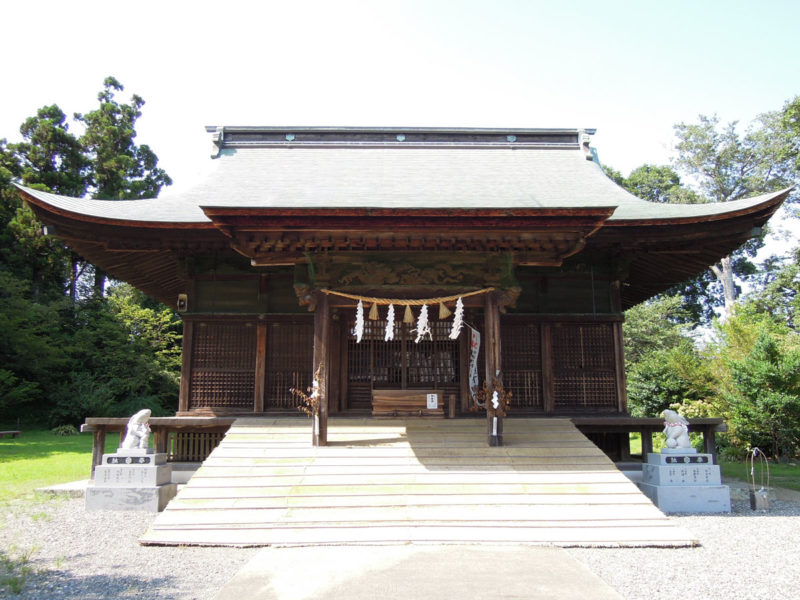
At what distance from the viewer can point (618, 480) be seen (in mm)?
7383

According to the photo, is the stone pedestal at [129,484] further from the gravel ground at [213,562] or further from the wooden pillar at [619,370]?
the wooden pillar at [619,370]

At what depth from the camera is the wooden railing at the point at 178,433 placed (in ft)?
30.7

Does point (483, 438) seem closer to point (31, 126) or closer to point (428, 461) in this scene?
point (428, 461)

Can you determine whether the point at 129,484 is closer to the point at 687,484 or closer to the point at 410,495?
the point at 410,495

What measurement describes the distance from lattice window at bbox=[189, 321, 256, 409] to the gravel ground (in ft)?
10.8

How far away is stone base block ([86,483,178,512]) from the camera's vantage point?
781cm

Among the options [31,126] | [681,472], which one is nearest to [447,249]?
[681,472]

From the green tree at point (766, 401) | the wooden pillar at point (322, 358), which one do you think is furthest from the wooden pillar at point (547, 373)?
the green tree at point (766, 401)

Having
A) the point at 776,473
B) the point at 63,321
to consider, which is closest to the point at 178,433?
the point at 776,473

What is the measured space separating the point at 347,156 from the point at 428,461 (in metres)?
8.34

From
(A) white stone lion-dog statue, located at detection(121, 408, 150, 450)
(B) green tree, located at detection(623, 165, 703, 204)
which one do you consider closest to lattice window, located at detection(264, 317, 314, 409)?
(A) white stone lion-dog statue, located at detection(121, 408, 150, 450)

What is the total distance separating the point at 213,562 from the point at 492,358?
475cm

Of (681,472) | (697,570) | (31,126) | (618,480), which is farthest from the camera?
(31,126)

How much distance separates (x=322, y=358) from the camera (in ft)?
27.7
